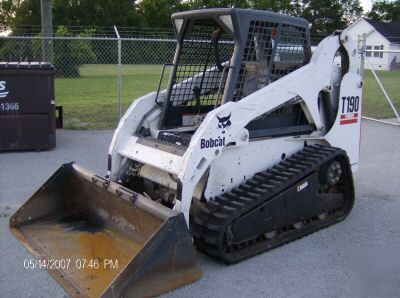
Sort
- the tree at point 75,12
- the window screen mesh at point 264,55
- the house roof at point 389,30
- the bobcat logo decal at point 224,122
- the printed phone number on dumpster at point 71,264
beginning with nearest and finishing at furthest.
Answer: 1. the printed phone number on dumpster at point 71,264
2. the bobcat logo decal at point 224,122
3. the window screen mesh at point 264,55
4. the tree at point 75,12
5. the house roof at point 389,30

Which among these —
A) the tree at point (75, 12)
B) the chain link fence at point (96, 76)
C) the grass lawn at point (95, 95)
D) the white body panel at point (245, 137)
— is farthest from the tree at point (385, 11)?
the white body panel at point (245, 137)

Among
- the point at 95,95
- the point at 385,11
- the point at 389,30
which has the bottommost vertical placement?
the point at 95,95

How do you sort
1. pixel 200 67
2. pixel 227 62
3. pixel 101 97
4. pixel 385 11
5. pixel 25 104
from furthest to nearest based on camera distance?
pixel 385 11, pixel 101 97, pixel 25 104, pixel 200 67, pixel 227 62

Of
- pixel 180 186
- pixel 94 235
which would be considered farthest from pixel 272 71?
pixel 94 235

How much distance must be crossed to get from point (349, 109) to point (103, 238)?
125 inches

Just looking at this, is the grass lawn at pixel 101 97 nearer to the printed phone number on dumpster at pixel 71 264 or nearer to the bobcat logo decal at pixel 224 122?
the printed phone number on dumpster at pixel 71 264

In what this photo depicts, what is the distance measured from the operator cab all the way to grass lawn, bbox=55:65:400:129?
5.99 m

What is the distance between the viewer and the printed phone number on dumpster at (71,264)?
423cm

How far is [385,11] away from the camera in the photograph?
78.3 metres

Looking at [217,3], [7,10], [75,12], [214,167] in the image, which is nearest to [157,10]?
[217,3]

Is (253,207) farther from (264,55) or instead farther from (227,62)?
(227,62)

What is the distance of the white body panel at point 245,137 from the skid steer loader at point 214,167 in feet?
0.04

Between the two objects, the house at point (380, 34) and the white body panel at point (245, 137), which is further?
the house at point (380, 34)

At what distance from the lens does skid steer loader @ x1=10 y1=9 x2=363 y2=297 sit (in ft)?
14.1
